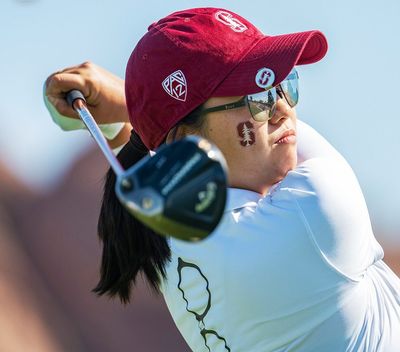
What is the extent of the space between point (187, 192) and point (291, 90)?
0.92 meters

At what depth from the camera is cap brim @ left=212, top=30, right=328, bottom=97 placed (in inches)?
109

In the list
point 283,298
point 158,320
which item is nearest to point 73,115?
point 283,298

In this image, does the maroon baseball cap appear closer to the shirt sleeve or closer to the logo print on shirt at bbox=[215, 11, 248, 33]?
the logo print on shirt at bbox=[215, 11, 248, 33]

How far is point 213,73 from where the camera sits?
9.07ft

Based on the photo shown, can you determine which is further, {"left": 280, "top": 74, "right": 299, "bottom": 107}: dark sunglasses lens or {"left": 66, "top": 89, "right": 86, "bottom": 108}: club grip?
{"left": 66, "top": 89, "right": 86, "bottom": 108}: club grip

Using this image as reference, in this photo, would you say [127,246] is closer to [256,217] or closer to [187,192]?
[256,217]

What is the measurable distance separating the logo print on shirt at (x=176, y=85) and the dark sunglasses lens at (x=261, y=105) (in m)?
0.17

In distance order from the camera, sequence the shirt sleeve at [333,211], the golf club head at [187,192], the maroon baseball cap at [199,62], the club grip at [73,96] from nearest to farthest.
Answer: the golf club head at [187,192]
the shirt sleeve at [333,211]
the maroon baseball cap at [199,62]
the club grip at [73,96]

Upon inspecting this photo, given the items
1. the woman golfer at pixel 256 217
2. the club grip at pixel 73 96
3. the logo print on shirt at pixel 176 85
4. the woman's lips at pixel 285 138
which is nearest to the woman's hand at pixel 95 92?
the club grip at pixel 73 96

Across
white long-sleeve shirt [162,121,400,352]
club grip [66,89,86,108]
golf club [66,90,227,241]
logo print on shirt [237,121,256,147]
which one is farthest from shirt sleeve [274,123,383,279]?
club grip [66,89,86,108]

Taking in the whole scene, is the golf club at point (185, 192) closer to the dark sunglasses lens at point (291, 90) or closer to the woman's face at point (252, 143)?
the woman's face at point (252, 143)

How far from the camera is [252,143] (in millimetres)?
2771

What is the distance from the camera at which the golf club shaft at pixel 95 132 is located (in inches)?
90.4

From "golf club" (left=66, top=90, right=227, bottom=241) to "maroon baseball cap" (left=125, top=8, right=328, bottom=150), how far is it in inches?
29.3
